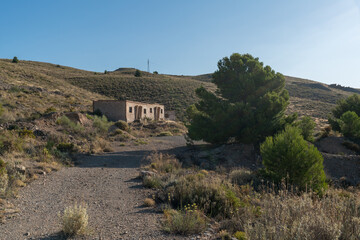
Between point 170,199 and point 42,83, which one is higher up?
point 42,83

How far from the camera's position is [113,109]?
1088 inches

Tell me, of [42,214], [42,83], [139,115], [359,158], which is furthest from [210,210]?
[42,83]

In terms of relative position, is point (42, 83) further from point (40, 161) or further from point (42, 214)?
point (42, 214)

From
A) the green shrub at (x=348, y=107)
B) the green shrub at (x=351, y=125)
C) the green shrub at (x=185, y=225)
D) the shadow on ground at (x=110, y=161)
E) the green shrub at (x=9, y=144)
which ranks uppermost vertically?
the green shrub at (x=348, y=107)

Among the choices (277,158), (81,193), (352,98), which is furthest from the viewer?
(352,98)

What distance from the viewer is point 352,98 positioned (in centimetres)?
2278

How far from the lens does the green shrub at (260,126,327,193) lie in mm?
6590

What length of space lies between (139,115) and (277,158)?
24.8 meters

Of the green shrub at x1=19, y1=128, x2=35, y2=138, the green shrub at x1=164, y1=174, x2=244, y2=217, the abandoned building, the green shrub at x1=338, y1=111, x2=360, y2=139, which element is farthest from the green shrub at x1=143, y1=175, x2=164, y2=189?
the abandoned building

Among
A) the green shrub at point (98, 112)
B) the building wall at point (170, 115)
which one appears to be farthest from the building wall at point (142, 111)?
the green shrub at point (98, 112)

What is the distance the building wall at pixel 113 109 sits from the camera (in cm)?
2722

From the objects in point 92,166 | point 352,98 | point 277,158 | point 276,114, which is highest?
point 352,98

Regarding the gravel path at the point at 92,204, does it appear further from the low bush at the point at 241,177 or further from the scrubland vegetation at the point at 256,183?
the low bush at the point at 241,177

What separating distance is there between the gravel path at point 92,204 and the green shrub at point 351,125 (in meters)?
16.1
